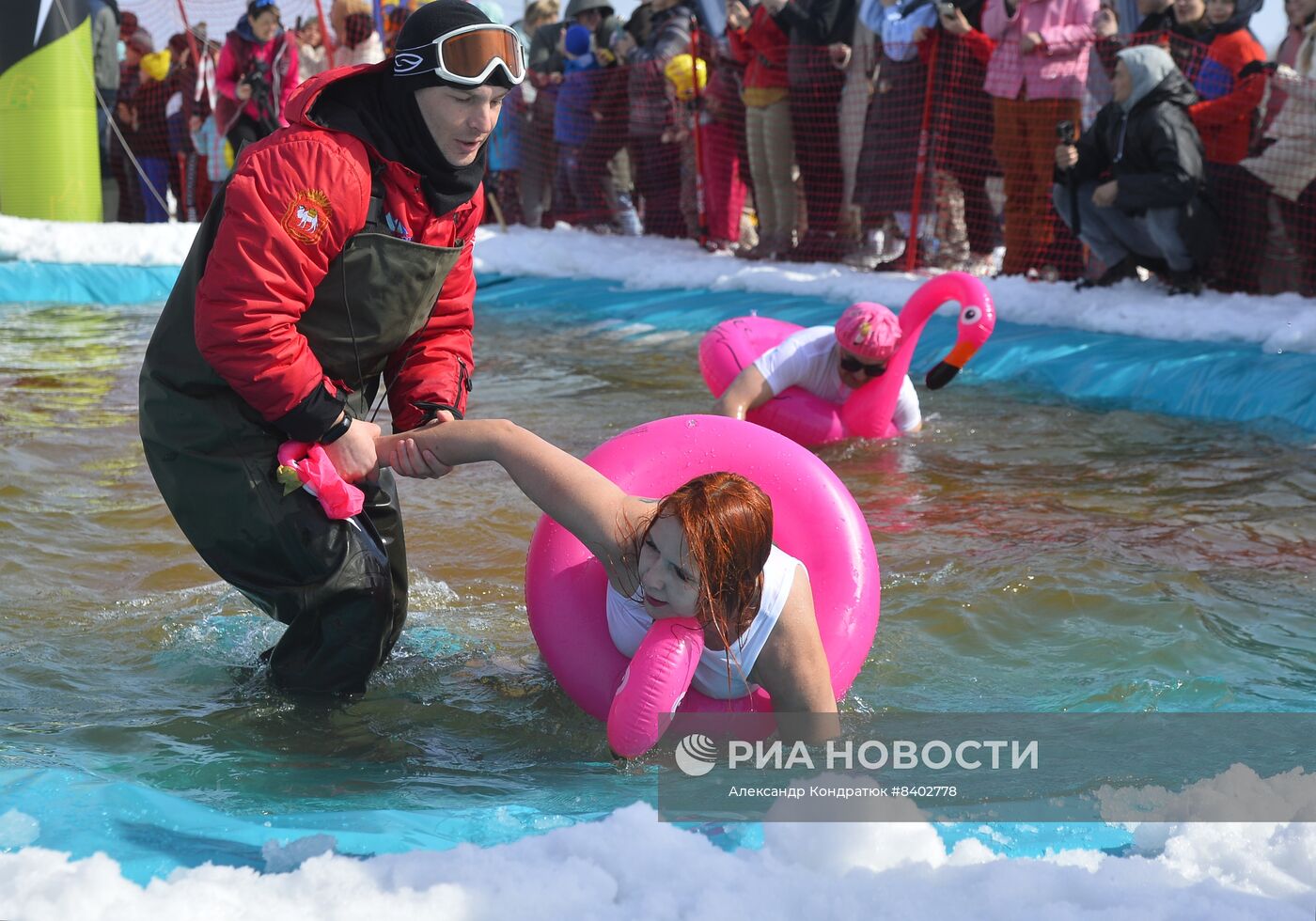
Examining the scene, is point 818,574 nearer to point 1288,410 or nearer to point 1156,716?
point 1156,716

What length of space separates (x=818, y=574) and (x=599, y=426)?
11.0ft

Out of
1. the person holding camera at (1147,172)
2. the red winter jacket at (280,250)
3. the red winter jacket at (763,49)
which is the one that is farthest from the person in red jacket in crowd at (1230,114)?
the red winter jacket at (280,250)

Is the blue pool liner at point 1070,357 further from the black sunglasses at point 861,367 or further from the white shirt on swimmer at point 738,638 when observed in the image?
the white shirt on swimmer at point 738,638

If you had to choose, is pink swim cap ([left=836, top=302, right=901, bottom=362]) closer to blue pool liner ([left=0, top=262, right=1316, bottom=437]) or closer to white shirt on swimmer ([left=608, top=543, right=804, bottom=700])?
blue pool liner ([left=0, top=262, right=1316, bottom=437])

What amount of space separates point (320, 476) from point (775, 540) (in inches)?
40.3

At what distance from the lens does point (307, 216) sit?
8.69 feet

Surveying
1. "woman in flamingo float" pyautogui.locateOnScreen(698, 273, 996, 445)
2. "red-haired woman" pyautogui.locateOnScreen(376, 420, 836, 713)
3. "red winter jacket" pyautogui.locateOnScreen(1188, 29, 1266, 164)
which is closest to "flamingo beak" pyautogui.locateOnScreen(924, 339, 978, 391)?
"woman in flamingo float" pyautogui.locateOnScreen(698, 273, 996, 445)

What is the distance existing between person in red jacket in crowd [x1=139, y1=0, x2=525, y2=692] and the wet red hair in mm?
703

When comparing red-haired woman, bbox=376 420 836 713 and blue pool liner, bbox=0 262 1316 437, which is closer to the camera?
red-haired woman, bbox=376 420 836 713

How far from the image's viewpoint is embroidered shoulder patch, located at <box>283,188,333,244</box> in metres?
2.63

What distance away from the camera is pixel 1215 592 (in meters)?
4.13

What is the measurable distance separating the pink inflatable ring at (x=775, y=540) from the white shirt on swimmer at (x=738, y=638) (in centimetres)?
4

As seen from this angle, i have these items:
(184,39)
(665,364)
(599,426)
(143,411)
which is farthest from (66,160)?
(143,411)

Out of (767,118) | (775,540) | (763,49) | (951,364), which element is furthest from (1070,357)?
(775,540)
